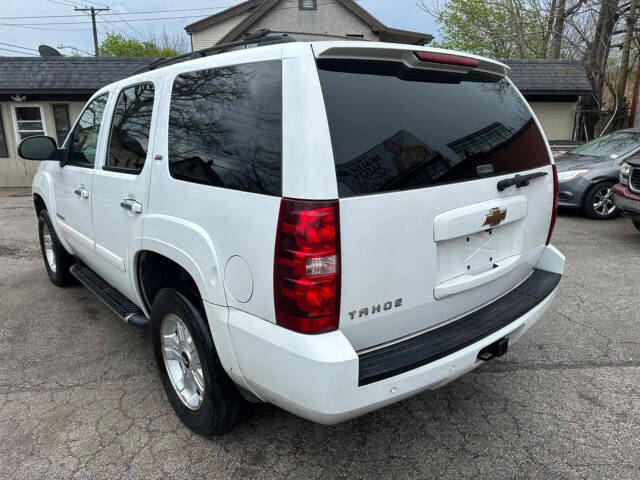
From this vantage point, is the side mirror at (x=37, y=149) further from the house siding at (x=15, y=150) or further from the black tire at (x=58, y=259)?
the house siding at (x=15, y=150)

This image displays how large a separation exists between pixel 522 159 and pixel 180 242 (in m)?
1.90

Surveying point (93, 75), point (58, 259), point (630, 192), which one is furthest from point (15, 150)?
point (630, 192)

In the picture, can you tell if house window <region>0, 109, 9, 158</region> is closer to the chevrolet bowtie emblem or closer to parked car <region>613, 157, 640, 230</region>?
parked car <region>613, 157, 640, 230</region>

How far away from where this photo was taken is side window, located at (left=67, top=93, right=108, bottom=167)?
354cm

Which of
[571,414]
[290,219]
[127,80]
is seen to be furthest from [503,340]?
[127,80]

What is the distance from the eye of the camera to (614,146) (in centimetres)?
892

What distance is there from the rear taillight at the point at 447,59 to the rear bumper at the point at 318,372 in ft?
4.25

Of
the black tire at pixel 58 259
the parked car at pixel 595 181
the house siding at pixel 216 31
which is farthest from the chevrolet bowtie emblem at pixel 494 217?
the house siding at pixel 216 31

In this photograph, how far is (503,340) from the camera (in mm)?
2395

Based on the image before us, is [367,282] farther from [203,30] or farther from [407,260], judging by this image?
[203,30]

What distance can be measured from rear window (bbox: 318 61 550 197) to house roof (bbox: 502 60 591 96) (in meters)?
13.3

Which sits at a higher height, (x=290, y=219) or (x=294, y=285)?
(x=290, y=219)

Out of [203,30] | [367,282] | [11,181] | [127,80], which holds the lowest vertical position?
[11,181]

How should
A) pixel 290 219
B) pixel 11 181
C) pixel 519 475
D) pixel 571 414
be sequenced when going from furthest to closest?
pixel 11 181 → pixel 571 414 → pixel 519 475 → pixel 290 219
